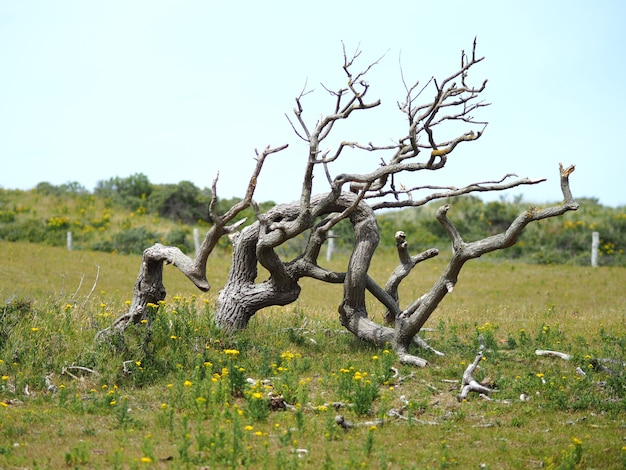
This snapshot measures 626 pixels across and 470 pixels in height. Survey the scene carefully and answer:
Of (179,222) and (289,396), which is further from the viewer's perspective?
(179,222)

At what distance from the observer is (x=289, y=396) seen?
30.0 feet

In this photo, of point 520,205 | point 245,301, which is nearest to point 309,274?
point 245,301

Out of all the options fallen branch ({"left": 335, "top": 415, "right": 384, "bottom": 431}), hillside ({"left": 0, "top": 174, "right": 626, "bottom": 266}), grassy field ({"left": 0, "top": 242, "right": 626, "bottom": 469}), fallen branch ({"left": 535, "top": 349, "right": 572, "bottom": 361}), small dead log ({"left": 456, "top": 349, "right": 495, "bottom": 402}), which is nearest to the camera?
grassy field ({"left": 0, "top": 242, "right": 626, "bottom": 469})

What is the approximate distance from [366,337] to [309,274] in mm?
1347

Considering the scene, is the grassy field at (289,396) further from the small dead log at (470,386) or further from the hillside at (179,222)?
the hillside at (179,222)

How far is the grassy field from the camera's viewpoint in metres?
7.46

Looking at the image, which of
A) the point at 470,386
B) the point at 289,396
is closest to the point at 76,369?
the point at 289,396

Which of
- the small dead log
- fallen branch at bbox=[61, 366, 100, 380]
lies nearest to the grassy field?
fallen branch at bbox=[61, 366, 100, 380]

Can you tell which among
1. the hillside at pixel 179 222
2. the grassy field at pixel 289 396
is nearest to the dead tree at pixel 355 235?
the grassy field at pixel 289 396

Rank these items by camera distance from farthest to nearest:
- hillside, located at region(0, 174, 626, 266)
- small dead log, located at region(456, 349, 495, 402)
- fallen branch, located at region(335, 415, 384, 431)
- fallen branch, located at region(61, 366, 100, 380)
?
hillside, located at region(0, 174, 626, 266) → fallen branch, located at region(61, 366, 100, 380) → small dead log, located at region(456, 349, 495, 402) → fallen branch, located at region(335, 415, 384, 431)

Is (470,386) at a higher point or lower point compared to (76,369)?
higher

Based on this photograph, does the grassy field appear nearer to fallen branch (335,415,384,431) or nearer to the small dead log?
fallen branch (335,415,384,431)

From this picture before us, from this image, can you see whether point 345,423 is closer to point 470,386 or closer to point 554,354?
point 470,386

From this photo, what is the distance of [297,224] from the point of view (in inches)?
437
